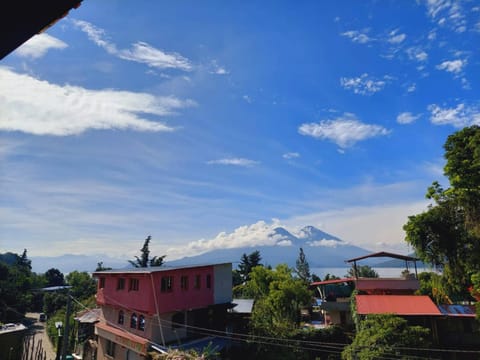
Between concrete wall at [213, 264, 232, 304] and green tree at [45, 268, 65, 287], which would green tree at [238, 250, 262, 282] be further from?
green tree at [45, 268, 65, 287]

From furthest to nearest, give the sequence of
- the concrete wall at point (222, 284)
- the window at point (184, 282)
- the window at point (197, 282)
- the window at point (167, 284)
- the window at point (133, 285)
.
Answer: the concrete wall at point (222, 284) → the window at point (197, 282) → the window at point (184, 282) → the window at point (133, 285) → the window at point (167, 284)

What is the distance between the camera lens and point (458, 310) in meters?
20.6

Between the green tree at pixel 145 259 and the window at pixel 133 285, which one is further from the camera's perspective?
the green tree at pixel 145 259

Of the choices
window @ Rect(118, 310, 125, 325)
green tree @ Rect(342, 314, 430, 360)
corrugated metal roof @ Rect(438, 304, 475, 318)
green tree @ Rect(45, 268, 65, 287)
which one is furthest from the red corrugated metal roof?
green tree @ Rect(45, 268, 65, 287)

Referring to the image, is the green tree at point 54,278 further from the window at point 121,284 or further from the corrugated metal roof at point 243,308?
the corrugated metal roof at point 243,308

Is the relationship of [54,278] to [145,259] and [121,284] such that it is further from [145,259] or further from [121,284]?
[121,284]

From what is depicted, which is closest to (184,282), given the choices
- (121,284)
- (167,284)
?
(167,284)

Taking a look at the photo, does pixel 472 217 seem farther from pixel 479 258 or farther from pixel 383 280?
pixel 383 280

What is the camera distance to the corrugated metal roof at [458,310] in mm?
19955

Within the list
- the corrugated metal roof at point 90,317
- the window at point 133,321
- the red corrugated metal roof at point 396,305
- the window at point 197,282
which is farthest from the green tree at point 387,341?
the corrugated metal roof at point 90,317

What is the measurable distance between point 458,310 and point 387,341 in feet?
25.1

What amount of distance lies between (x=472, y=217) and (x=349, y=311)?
46.8 feet

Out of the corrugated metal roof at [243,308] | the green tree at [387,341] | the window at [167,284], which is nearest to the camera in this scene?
the green tree at [387,341]

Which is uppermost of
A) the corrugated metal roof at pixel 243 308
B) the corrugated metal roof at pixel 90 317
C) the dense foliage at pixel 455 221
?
the dense foliage at pixel 455 221
